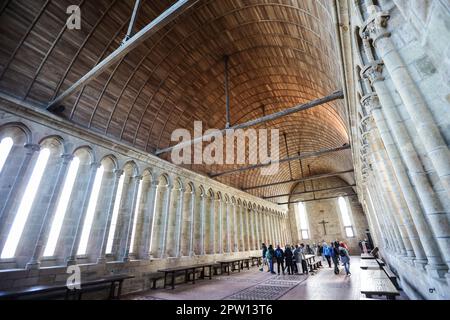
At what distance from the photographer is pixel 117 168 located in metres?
9.84

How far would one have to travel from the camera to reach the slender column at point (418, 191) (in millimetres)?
2814

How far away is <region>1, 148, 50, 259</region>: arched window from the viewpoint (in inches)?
257

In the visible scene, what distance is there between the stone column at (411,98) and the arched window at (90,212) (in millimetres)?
10303

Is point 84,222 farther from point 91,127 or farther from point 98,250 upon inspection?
point 91,127

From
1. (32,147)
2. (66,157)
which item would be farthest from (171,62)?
(32,147)

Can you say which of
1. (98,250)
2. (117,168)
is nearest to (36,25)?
(117,168)

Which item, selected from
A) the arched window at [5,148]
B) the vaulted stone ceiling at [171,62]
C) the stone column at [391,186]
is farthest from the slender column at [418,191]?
the arched window at [5,148]

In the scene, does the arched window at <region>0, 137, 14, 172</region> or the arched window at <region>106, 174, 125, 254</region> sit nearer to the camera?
the arched window at <region>0, 137, 14, 172</region>

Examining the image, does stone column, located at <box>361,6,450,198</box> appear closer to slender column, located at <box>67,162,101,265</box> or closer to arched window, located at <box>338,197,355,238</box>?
slender column, located at <box>67,162,101,265</box>

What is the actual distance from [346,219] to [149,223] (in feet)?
87.1

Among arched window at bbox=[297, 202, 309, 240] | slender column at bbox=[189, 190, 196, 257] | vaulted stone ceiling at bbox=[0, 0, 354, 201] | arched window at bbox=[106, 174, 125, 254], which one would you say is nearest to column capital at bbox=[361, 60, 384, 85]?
vaulted stone ceiling at bbox=[0, 0, 354, 201]

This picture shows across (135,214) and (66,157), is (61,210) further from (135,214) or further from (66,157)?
(135,214)

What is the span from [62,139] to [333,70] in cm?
1075

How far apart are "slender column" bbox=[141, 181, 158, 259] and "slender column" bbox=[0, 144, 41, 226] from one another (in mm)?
5107
